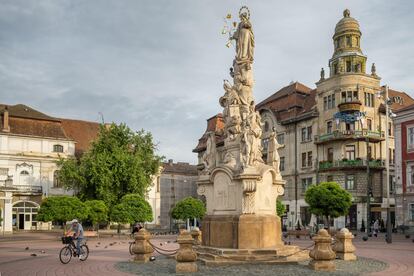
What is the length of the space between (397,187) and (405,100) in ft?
68.7

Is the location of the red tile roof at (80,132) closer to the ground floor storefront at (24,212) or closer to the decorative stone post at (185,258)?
the ground floor storefront at (24,212)

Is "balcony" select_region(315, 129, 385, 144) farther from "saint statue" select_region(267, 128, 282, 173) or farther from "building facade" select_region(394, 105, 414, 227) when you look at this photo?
"saint statue" select_region(267, 128, 282, 173)

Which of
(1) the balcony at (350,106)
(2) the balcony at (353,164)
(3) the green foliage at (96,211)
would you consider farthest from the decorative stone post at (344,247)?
(2) the balcony at (353,164)

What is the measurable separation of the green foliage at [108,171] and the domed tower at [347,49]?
22255mm

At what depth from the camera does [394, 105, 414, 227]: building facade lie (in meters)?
42.5

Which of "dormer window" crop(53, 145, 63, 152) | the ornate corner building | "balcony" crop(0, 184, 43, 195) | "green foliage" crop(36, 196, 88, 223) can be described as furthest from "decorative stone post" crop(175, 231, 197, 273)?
"dormer window" crop(53, 145, 63, 152)

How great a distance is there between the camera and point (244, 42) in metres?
18.8

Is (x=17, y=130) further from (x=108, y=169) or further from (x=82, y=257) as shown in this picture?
(x=82, y=257)

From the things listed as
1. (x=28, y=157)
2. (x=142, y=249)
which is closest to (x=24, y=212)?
(x=28, y=157)

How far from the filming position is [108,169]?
44531mm

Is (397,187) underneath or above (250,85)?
underneath

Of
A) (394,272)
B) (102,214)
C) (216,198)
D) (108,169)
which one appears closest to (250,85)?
(216,198)

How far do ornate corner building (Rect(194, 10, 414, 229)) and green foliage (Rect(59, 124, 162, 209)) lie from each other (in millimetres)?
13052

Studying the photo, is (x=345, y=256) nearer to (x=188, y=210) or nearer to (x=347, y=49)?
(x=188, y=210)
